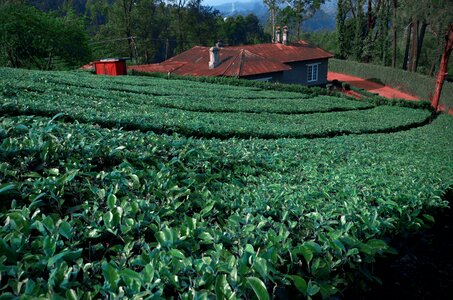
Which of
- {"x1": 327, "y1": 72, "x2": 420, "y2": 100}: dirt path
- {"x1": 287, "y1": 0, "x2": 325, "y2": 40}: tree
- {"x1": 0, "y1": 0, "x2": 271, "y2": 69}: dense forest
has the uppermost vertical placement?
{"x1": 287, "y1": 0, "x2": 325, "y2": 40}: tree

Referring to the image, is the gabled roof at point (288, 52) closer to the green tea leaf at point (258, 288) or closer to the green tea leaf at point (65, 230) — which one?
the green tea leaf at point (65, 230)

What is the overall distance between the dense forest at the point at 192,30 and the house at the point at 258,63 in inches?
210

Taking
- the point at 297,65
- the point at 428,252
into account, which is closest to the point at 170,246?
the point at 428,252

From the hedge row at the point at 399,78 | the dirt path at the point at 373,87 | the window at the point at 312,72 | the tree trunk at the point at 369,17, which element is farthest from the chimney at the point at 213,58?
the tree trunk at the point at 369,17

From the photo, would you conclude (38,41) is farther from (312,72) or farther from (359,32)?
(359,32)

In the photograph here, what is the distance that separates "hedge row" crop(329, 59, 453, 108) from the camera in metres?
29.6

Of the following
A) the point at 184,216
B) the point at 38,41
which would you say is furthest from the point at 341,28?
the point at 184,216

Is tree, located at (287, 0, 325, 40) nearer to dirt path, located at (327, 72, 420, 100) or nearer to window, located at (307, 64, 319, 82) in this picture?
dirt path, located at (327, 72, 420, 100)

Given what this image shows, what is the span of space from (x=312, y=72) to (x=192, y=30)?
28.6m

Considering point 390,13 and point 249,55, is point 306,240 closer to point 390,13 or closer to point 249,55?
point 249,55

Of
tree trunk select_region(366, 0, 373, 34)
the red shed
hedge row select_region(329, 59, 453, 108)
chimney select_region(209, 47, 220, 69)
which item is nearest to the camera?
the red shed

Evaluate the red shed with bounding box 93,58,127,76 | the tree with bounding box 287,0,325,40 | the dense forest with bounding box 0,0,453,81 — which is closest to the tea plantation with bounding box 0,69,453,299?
the red shed with bounding box 93,58,127,76

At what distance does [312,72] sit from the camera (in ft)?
122

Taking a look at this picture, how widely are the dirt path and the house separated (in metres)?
5.21
